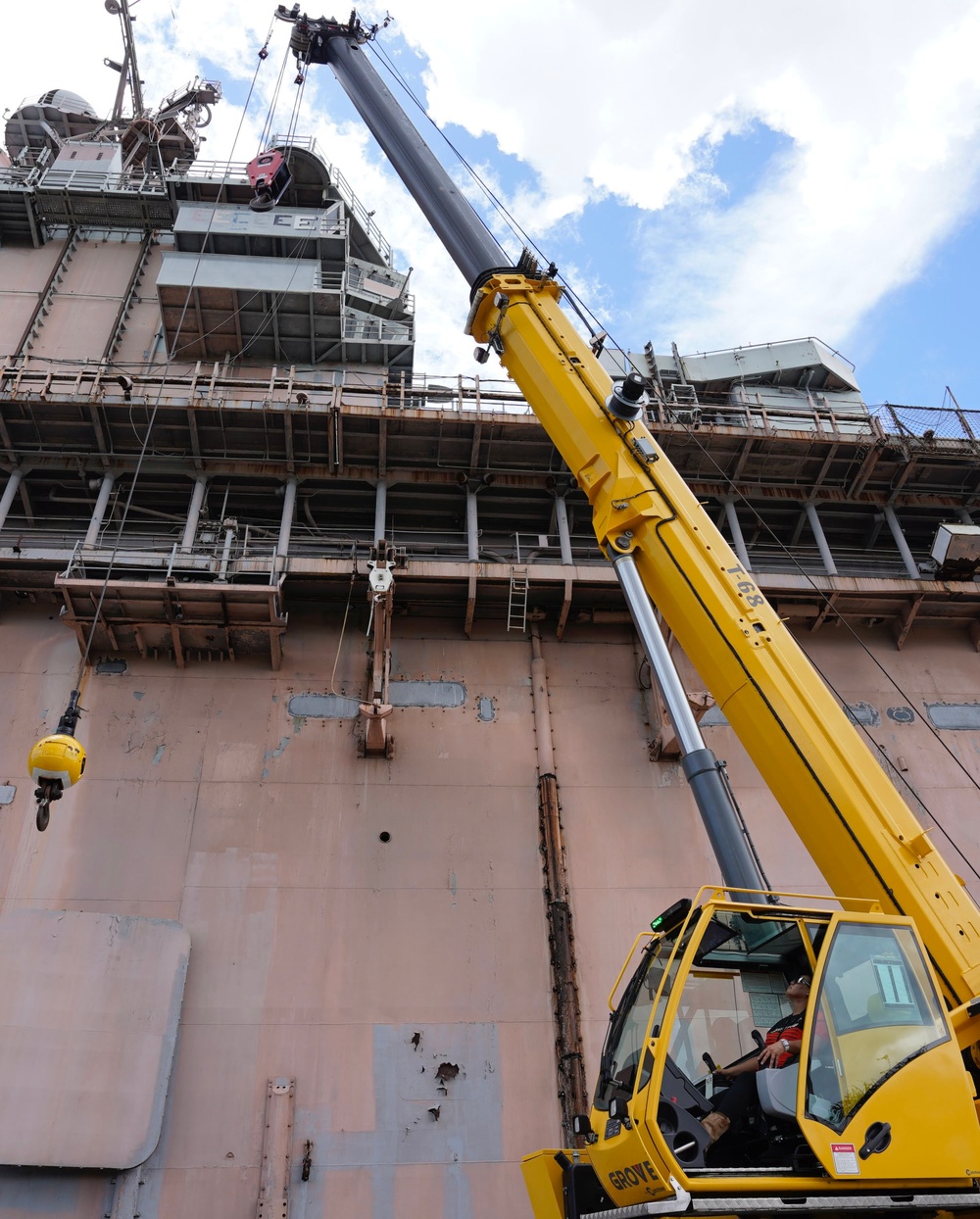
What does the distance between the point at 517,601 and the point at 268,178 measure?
15137 millimetres

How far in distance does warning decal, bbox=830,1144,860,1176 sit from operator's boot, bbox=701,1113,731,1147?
0.68m

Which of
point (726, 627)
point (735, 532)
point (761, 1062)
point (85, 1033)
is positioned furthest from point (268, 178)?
point (761, 1062)

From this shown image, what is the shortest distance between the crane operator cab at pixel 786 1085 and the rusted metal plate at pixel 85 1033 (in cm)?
736

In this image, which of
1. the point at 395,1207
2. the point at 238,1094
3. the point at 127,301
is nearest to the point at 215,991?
the point at 238,1094

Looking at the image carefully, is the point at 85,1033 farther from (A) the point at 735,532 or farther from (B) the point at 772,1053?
(A) the point at 735,532

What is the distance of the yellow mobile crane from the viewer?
5301 millimetres

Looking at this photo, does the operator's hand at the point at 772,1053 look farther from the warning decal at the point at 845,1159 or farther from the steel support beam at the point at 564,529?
the steel support beam at the point at 564,529

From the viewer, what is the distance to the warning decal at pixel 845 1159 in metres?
5.15

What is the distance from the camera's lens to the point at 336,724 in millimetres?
15617

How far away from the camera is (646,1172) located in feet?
17.3

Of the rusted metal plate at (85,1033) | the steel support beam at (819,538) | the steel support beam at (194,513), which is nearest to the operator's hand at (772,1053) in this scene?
the rusted metal plate at (85,1033)

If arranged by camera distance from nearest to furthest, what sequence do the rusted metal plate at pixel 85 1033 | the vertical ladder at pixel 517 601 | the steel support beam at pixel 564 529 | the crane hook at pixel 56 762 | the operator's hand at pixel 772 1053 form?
1. the operator's hand at pixel 772 1053
2. the crane hook at pixel 56 762
3. the rusted metal plate at pixel 85 1033
4. the vertical ladder at pixel 517 601
5. the steel support beam at pixel 564 529

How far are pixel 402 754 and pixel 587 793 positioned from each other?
3427 millimetres

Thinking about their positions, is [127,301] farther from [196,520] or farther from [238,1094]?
[238,1094]
